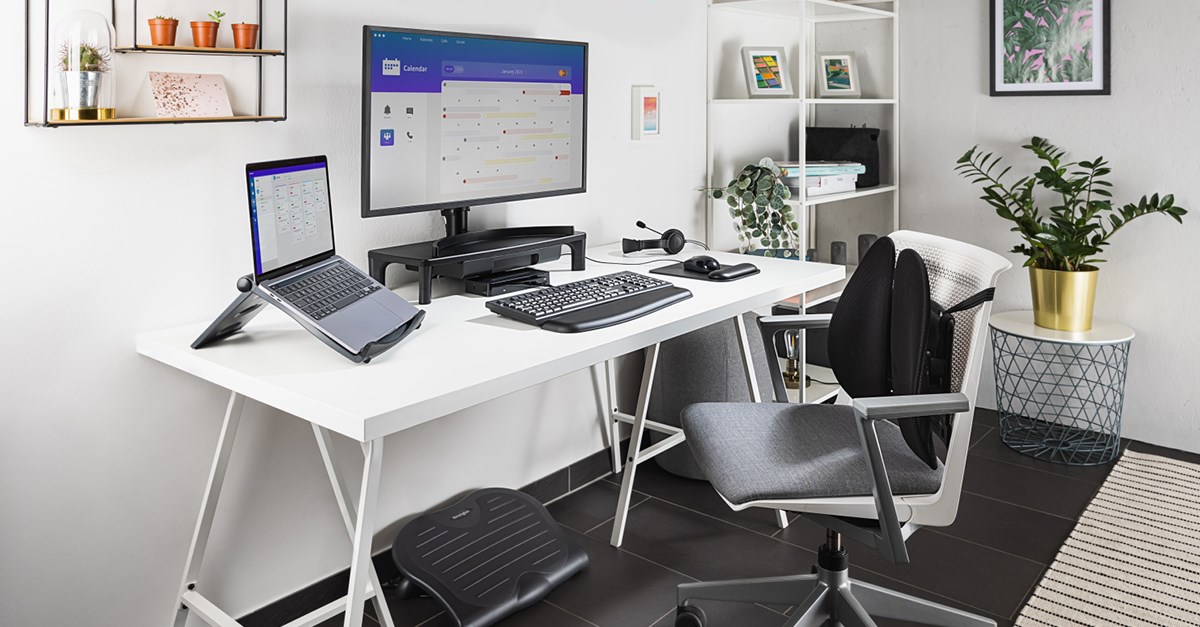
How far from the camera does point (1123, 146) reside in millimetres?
3131

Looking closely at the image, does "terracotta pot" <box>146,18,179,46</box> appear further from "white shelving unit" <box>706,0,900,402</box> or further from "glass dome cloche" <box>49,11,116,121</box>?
"white shelving unit" <box>706,0,900,402</box>

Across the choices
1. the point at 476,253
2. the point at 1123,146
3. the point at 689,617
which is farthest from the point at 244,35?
the point at 1123,146

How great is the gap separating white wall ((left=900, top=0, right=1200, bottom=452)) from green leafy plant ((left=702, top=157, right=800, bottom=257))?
79 centimetres

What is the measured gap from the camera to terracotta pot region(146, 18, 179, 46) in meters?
1.68

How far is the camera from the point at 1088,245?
10.00 feet

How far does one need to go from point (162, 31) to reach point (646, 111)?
1.58 m

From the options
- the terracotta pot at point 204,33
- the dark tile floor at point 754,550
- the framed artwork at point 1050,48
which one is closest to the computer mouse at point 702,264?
the dark tile floor at point 754,550

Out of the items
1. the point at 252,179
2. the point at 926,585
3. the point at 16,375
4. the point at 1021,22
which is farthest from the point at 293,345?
the point at 1021,22

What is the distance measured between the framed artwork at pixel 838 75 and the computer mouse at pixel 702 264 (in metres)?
1.53

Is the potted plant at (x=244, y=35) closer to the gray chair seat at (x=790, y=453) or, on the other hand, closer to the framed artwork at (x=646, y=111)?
the gray chair seat at (x=790, y=453)

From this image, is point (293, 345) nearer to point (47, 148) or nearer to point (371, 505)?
point (371, 505)

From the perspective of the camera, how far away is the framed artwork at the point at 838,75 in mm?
3584

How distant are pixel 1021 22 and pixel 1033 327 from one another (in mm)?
1094

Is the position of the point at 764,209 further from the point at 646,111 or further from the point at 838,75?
the point at 838,75
